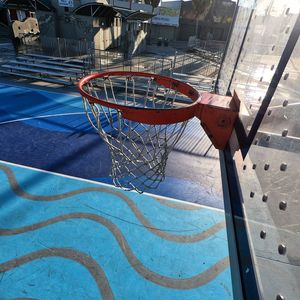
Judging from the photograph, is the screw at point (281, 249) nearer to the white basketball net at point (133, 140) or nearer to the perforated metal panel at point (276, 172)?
the perforated metal panel at point (276, 172)

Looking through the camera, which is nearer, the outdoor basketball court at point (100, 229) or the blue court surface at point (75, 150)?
the outdoor basketball court at point (100, 229)

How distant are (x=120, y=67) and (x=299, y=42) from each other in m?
14.5

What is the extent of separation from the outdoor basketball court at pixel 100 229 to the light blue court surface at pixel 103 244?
2 cm

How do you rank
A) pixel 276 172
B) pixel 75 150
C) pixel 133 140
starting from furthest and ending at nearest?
pixel 75 150, pixel 133 140, pixel 276 172

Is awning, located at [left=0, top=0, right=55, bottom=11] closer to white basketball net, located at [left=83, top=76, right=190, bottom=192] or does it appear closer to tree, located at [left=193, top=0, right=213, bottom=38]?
white basketball net, located at [left=83, top=76, right=190, bottom=192]

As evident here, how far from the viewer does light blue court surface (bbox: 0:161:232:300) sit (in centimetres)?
368

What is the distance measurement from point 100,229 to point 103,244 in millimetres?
346

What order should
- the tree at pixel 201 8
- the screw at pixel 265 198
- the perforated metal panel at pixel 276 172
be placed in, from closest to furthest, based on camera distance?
the perforated metal panel at pixel 276 172 < the screw at pixel 265 198 < the tree at pixel 201 8

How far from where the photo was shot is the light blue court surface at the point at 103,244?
368 cm

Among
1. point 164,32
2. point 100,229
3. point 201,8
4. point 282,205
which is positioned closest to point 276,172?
point 282,205

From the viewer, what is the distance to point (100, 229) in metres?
4.59

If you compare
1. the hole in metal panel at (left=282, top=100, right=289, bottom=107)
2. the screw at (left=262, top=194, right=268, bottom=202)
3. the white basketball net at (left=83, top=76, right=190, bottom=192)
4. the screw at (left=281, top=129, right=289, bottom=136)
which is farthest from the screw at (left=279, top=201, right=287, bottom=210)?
the white basketball net at (left=83, top=76, right=190, bottom=192)

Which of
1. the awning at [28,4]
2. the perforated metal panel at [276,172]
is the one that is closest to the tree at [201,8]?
the awning at [28,4]

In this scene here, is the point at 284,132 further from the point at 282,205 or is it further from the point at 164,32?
the point at 164,32
